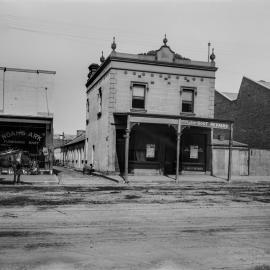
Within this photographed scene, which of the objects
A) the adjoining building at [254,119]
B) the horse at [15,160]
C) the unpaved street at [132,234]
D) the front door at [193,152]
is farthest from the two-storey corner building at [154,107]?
the unpaved street at [132,234]

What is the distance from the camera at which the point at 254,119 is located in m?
33.5

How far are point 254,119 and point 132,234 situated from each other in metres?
28.0

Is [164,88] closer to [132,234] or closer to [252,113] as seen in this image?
[252,113]

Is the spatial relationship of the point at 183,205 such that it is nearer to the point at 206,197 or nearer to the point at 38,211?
the point at 206,197

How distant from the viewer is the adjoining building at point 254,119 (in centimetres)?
2770

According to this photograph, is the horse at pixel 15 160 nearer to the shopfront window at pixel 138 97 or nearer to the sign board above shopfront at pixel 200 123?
the shopfront window at pixel 138 97

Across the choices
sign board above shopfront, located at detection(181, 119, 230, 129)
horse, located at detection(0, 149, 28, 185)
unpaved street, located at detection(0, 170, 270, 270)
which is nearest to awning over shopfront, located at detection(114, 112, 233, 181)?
sign board above shopfront, located at detection(181, 119, 230, 129)

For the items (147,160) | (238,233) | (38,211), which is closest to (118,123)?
(147,160)

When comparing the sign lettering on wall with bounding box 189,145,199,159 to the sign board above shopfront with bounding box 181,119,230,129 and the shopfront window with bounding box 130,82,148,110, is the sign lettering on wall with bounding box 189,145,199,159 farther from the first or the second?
the shopfront window with bounding box 130,82,148,110

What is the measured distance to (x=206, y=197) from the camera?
14250mm

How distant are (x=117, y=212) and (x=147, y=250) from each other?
3.86 metres

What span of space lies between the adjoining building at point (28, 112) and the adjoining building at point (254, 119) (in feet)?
44.7

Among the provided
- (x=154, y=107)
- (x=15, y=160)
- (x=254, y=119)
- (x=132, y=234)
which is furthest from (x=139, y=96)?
(x=132, y=234)

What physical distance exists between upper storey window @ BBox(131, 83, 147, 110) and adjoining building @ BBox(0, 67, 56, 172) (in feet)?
17.1
